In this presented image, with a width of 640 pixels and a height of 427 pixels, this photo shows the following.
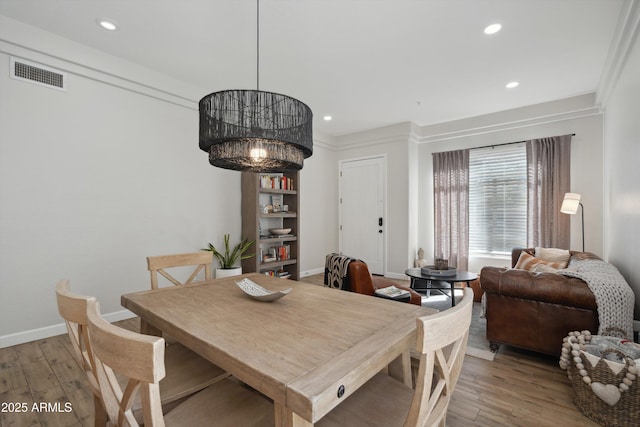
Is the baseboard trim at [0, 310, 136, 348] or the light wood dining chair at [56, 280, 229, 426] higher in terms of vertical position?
the light wood dining chair at [56, 280, 229, 426]

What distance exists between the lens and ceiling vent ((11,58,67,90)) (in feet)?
8.25

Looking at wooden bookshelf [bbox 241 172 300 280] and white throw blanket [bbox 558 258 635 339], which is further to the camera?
wooden bookshelf [bbox 241 172 300 280]

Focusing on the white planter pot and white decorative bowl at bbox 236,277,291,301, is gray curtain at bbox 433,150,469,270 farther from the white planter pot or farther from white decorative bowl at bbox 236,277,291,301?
white decorative bowl at bbox 236,277,291,301

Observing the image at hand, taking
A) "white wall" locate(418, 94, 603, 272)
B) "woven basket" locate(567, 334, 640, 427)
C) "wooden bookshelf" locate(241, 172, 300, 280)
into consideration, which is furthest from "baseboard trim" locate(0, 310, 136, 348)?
"white wall" locate(418, 94, 603, 272)

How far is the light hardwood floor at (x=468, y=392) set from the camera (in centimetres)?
164

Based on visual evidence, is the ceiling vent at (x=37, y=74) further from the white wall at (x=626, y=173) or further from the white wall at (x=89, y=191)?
the white wall at (x=626, y=173)

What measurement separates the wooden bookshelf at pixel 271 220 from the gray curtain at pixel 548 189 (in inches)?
135

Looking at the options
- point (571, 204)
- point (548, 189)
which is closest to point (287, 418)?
point (571, 204)

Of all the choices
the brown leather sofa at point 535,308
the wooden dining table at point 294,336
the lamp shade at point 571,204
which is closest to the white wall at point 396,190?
the lamp shade at point 571,204

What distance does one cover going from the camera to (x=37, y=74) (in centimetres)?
262

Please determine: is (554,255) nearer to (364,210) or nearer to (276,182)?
(364,210)

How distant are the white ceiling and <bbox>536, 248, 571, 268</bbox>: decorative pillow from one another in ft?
6.76

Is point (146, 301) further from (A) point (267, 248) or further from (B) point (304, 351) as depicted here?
(A) point (267, 248)

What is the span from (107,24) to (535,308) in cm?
413
